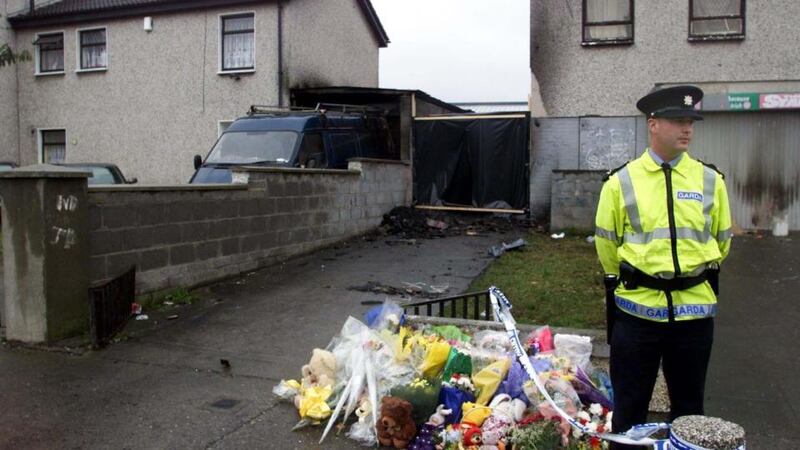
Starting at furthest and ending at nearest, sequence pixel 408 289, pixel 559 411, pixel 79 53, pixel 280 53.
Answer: pixel 79 53
pixel 280 53
pixel 408 289
pixel 559 411

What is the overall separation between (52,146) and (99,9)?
14.3 ft

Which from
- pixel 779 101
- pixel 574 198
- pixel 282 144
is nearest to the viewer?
pixel 282 144

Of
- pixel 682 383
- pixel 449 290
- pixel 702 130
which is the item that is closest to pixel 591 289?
pixel 449 290

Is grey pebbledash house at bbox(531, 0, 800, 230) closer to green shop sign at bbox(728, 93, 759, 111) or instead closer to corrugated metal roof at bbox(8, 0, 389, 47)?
green shop sign at bbox(728, 93, 759, 111)

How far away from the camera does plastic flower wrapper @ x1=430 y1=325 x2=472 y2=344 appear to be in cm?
495

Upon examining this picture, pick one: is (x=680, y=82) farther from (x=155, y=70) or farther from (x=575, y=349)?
(x=155, y=70)

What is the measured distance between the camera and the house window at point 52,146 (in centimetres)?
1980

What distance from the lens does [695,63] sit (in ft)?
45.8

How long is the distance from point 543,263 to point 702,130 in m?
5.98

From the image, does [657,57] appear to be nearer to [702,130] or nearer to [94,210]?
[702,130]

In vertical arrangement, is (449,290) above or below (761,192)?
below

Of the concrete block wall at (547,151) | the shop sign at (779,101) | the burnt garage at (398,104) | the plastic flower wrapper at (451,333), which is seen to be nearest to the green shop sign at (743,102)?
the shop sign at (779,101)

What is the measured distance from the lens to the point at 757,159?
43.4 feet

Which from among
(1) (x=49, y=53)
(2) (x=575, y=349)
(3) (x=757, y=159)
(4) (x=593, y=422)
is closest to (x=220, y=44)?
(1) (x=49, y=53)
